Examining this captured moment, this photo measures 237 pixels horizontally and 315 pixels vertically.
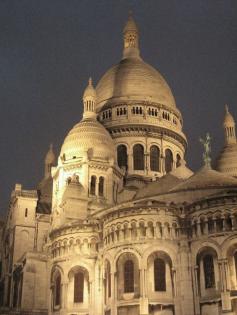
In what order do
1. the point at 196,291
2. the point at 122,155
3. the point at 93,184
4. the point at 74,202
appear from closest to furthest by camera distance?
1. the point at 196,291
2. the point at 74,202
3. the point at 93,184
4. the point at 122,155

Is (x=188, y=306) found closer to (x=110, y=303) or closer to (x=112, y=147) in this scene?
(x=110, y=303)

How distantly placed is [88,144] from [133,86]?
17.2m

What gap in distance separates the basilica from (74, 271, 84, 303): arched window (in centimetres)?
9

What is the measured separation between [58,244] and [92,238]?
3.48 metres

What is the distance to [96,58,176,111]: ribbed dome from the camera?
254 ft

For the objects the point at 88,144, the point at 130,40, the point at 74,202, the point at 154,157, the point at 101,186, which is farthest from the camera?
the point at 130,40

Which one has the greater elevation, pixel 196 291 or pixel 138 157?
pixel 138 157

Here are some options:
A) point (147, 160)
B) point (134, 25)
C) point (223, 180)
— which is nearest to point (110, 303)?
point (223, 180)

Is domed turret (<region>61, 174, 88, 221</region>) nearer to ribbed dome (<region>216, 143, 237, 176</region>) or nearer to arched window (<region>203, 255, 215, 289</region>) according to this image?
arched window (<region>203, 255, 215, 289</region>)

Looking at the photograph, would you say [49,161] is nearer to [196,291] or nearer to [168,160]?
[168,160]

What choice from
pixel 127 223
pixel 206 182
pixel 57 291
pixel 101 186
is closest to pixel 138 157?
pixel 101 186

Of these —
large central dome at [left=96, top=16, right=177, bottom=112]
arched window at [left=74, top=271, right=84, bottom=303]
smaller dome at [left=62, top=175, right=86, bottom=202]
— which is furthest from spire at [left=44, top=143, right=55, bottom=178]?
arched window at [left=74, top=271, right=84, bottom=303]

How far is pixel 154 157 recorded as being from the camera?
74250mm

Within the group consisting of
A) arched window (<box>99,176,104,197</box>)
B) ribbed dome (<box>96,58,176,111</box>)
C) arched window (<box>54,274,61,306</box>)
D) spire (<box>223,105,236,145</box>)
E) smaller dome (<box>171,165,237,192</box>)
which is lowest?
arched window (<box>54,274,61,306</box>)
